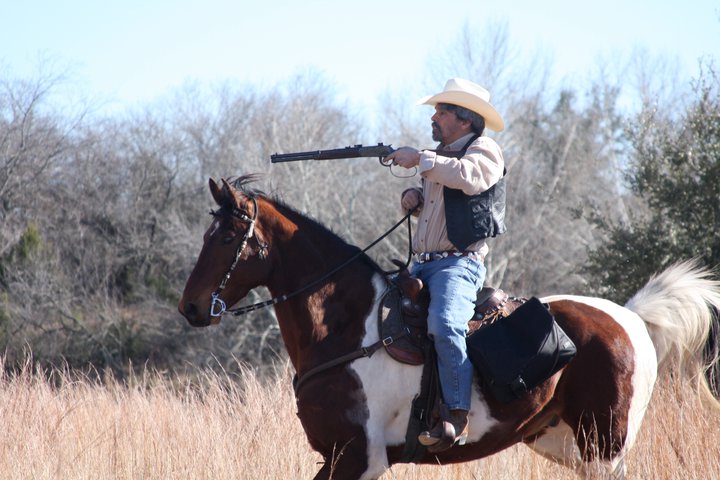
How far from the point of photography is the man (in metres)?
4.96

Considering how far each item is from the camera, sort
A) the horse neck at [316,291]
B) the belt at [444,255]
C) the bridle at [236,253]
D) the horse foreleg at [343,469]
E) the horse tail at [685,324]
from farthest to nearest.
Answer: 1. the horse tail at [685,324]
2. the belt at [444,255]
3. the horse neck at [316,291]
4. the bridle at [236,253]
5. the horse foreleg at [343,469]

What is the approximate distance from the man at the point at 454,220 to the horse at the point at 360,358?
0.23m

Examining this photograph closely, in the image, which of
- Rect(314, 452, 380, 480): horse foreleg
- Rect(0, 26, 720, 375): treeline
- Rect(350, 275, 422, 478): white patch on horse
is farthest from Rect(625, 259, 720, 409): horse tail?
Rect(0, 26, 720, 375): treeline

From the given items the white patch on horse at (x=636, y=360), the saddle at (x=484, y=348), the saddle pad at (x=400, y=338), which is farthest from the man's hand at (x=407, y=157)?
the white patch on horse at (x=636, y=360)

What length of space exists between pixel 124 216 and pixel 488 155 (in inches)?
1133

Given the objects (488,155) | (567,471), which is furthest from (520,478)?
(488,155)

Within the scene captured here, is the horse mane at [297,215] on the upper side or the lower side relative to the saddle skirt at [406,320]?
upper

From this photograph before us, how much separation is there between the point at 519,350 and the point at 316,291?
3.98 feet

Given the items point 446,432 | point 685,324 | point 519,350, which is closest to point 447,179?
point 519,350

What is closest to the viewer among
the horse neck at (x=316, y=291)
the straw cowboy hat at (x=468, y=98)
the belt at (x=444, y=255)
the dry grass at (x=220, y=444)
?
the horse neck at (x=316, y=291)

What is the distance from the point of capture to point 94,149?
33344 millimetres

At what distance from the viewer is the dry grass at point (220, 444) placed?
5.88 metres

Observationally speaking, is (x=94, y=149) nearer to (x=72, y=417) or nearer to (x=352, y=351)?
(x=72, y=417)

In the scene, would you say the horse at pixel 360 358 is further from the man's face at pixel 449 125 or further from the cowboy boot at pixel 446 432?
the man's face at pixel 449 125
